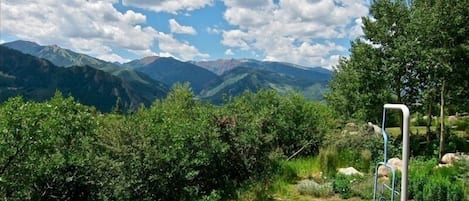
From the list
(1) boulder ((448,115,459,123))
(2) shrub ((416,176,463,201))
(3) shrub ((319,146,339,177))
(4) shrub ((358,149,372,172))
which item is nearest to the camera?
(2) shrub ((416,176,463,201))

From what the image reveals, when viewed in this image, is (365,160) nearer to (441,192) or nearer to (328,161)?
(328,161)

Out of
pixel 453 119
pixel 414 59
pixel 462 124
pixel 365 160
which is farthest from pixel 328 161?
pixel 453 119

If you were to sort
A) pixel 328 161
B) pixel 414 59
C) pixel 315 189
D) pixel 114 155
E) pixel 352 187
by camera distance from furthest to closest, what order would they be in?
pixel 414 59
pixel 328 161
pixel 315 189
pixel 352 187
pixel 114 155

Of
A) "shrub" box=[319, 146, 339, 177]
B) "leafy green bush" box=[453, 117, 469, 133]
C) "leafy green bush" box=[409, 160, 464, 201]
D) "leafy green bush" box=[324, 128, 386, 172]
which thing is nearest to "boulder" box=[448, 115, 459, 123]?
"leafy green bush" box=[453, 117, 469, 133]

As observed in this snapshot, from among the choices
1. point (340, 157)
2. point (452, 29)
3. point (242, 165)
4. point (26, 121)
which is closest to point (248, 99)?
point (340, 157)

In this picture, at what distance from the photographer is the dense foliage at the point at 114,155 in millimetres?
7633

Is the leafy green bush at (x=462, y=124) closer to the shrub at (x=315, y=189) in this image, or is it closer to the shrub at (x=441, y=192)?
the shrub at (x=315, y=189)

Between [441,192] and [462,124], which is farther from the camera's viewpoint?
[462,124]

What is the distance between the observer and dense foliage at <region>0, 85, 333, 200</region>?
25.0ft

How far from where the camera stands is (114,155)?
325 inches

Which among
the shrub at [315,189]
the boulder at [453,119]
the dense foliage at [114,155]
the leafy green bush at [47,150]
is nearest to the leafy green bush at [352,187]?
the shrub at [315,189]

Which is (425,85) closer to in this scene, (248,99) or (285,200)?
(248,99)

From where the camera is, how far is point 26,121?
298 inches

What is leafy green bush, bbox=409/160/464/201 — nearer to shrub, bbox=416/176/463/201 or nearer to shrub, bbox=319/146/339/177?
shrub, bbox=416/176/463/201
